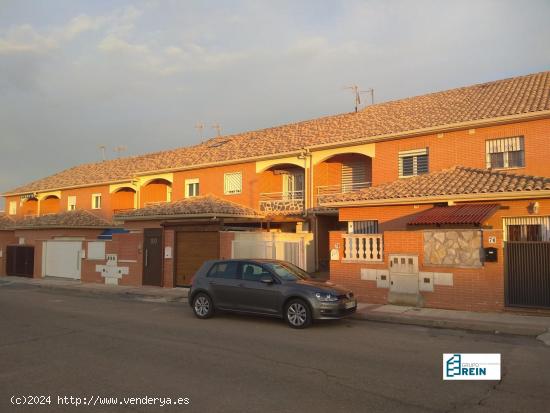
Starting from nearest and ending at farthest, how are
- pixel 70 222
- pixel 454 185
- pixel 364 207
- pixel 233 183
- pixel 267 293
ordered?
pixel 267 293 → pixel 454 185 → pixel 364 207 → pixel 233 183 → pixel 70 222

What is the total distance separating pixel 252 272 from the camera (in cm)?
1163

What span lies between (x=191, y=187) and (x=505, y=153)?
671 inches

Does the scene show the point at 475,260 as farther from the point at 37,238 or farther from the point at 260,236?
the point at 37,238

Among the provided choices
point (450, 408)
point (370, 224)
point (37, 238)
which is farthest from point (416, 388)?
point (37, 238)

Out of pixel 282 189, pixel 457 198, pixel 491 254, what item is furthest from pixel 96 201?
pixel 491 254

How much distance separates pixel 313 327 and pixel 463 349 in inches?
133

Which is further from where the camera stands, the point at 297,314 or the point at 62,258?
the point at 62,258

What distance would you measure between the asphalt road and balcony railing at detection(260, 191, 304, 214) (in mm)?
12188

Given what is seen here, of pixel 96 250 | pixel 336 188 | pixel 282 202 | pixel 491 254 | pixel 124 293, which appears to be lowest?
pixel 124 293

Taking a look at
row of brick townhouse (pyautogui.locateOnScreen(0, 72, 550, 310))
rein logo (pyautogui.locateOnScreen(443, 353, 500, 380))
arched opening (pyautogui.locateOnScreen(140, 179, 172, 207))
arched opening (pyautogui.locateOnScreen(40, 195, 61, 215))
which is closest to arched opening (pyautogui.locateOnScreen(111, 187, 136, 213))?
row of brick townhouse (pyautogui.locateOnScreen(0, 72, 550, 310))

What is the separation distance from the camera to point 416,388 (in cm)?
607

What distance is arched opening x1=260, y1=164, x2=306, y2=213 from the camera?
78.3ft

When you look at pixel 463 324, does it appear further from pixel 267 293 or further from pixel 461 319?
pixel 267 293

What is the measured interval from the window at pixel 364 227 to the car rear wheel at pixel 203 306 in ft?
21.8
